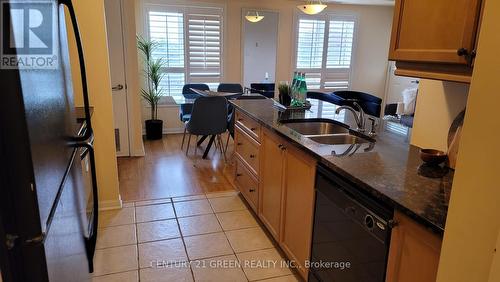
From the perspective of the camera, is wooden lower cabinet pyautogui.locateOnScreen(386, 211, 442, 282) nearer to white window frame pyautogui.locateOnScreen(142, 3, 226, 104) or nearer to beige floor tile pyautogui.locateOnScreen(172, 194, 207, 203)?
Answer: beige floor tile pyautogui.locateOnScreen(172, 194, 207, 203)

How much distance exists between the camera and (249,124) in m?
2.92

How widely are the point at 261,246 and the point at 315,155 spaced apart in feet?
3.46

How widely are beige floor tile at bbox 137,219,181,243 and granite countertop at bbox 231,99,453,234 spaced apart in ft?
3.76

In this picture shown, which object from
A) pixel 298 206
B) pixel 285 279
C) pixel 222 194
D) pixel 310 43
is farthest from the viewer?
pixel 310 43

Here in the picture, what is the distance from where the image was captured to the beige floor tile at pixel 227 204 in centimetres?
316

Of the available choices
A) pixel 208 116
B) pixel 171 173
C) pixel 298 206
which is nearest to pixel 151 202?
pixel 171 173

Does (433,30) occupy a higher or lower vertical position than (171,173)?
higher

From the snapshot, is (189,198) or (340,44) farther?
(340,44)

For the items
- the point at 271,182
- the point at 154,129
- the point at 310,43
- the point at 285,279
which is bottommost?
the point at 285,279

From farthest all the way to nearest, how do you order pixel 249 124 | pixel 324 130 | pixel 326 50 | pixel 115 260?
pixel 326 50, pixel 249 124, pixel 324 130, pixel 115 260

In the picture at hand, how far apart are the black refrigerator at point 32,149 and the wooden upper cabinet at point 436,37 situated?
1.33 m

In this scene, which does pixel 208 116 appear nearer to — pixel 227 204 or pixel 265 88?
pixel 227 204

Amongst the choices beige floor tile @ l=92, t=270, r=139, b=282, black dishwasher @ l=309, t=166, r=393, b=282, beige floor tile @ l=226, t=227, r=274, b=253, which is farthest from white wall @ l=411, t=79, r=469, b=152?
beige floor tile @ l=92, t=270, r=139, b=282

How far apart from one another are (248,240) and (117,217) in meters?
1.14
